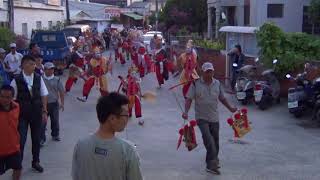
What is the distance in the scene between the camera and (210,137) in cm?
802

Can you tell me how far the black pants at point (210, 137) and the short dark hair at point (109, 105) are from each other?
4349 millimetres

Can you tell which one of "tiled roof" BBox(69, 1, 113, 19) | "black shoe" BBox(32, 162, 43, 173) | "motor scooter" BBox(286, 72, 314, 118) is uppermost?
"tiled roof" BBox(69, 1, 113, 19)

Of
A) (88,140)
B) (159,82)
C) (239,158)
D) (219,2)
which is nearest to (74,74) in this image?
(159,82)

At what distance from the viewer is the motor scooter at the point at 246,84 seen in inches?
583

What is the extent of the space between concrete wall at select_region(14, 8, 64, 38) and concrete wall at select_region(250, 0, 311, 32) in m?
13.5

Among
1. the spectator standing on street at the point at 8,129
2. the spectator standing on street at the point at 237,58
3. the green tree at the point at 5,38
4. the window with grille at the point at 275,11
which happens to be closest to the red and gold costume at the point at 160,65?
the spectator standing on street at the point at 237,58

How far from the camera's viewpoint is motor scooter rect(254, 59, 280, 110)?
14.1m

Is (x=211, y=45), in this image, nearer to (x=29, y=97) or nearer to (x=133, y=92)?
(x=133, y=92)

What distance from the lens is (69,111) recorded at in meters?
14.6

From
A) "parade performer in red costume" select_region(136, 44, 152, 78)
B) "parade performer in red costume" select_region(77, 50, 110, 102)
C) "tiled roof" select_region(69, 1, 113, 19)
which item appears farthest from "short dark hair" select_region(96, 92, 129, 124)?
"tiled roof" select_region(69, 1, 113, 19)

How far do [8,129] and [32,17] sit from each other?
105ft

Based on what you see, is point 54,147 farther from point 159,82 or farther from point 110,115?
point 159,82

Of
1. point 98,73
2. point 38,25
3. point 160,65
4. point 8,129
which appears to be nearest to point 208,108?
point 8,129

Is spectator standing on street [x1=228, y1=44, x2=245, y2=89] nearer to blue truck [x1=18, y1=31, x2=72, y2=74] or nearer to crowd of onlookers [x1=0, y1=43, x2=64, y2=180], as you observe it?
crowd of onlookers [x1=0, y1=43, x2=64, y2=180]
